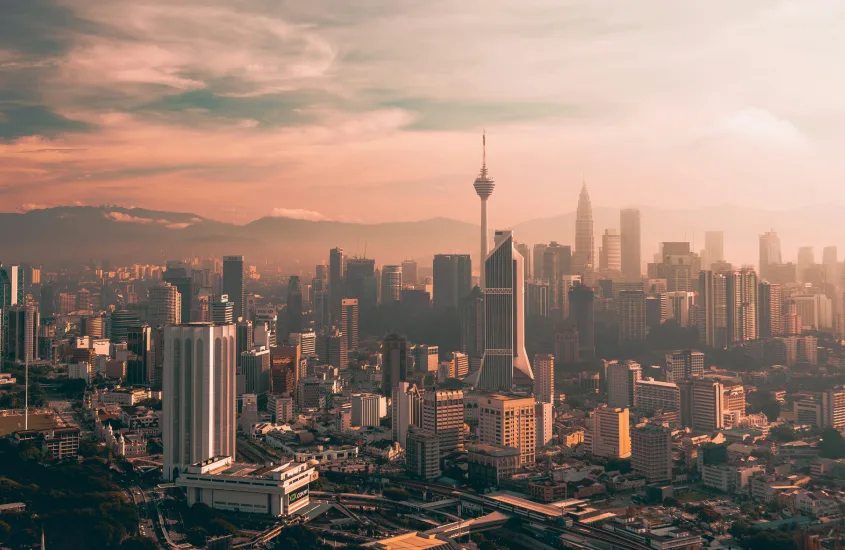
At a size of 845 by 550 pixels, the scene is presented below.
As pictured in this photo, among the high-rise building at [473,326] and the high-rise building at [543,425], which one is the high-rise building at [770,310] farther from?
the high-rise building at [543,425]

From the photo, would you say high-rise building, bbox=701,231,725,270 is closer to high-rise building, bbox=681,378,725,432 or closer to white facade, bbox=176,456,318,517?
high-rise building, bbox=681,378,725,432

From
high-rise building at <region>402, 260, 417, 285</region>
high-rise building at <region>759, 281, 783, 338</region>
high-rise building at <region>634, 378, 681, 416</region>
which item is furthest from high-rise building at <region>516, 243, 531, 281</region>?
high-rise building at <region>759, 281, 783, 338</region>

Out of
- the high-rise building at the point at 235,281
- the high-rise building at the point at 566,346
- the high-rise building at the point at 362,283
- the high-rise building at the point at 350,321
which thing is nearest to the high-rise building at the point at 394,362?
the high-rise building at the point at 566,346

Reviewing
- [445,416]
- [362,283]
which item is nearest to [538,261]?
[362,283]

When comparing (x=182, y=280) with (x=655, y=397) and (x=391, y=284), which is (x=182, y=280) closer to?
(x=391, y=284)


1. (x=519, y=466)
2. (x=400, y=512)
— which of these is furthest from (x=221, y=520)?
(x=519, y=466)

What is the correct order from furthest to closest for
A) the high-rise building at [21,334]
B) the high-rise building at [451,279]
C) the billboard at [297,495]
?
the high-rise building at [451,279]
the high-rise building at [21,334]
the billboard at [297,495]

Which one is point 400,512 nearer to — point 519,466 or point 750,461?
point 519,466
